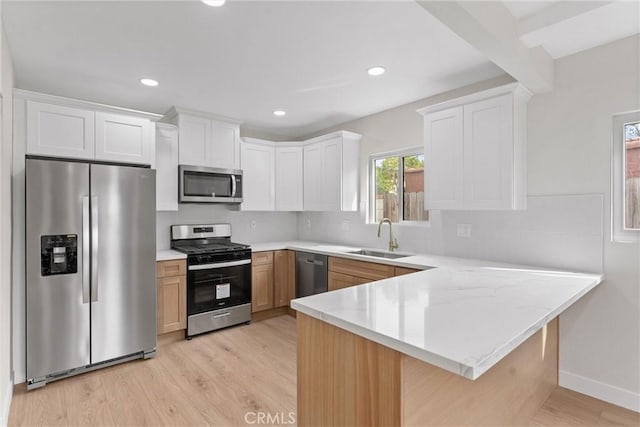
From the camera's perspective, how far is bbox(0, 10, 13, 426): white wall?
199 cm

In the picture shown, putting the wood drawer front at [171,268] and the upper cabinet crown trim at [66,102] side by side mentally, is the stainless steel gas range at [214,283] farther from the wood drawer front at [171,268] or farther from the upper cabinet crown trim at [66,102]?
the upper cabinet crown trim at [66,102]

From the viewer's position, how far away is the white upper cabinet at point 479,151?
248 cm

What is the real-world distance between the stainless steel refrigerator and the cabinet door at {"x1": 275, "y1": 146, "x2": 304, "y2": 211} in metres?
1.83

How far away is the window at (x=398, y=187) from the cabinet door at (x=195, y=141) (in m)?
1.94

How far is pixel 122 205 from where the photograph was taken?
2768 millimetres

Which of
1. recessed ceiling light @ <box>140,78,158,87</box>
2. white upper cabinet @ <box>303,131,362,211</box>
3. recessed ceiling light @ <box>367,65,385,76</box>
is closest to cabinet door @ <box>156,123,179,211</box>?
recessed ceiling light @ <box>140,78,158,87</box>

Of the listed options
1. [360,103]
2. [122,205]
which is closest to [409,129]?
[360,103]

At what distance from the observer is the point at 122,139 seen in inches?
119

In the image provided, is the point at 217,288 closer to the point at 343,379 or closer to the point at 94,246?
the point at 94,246

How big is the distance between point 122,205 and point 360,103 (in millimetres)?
2461

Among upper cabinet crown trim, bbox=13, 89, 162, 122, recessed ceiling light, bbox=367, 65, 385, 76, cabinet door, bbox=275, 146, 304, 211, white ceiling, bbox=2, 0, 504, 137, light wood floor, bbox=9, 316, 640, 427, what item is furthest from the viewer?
cabinet door, bbox=275, 146, 304, 211

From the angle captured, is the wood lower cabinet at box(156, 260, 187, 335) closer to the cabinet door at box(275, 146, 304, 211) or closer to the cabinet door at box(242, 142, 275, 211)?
the cabinet door at box(242, 142, 275, 211)

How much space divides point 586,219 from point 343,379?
7.06 ft

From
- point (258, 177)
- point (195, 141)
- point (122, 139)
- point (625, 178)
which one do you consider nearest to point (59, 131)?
point (122, 139)
